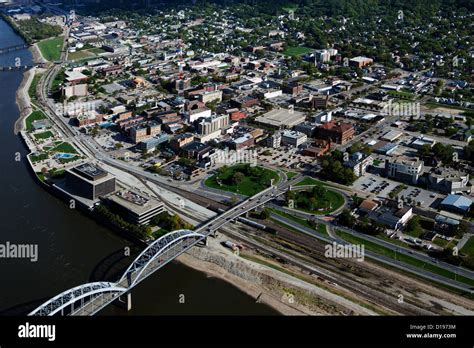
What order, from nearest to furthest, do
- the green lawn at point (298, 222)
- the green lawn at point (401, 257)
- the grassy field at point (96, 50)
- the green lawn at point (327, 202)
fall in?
the green lawn at point (401, 257) < the green lawn at point (298, 222) < the green lawn at point (327, 202) < the grassy field at point (96, 50)

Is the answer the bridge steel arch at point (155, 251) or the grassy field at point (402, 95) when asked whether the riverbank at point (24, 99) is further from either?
the grassy field at point (402, 95)

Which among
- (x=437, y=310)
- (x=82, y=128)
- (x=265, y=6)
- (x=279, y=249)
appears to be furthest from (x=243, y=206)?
(x=265, y=6)

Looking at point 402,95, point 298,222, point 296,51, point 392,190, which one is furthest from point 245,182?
point 296,51

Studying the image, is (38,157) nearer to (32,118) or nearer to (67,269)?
(32,118)

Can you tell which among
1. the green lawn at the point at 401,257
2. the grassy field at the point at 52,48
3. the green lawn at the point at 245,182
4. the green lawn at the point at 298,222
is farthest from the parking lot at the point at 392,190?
the grassy field at the point at 52,48

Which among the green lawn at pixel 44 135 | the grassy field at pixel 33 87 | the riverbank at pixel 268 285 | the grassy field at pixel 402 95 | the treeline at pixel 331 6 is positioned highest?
the treeline at pixel 331 6

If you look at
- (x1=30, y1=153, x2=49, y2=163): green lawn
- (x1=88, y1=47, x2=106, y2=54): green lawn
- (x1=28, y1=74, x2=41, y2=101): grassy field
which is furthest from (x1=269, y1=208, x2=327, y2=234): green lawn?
(x1=88, y1=47, x2=106, y2=54): green lawn

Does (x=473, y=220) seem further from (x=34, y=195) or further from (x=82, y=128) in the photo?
(x=82, y=128)
